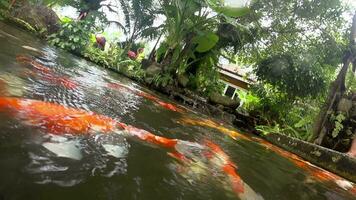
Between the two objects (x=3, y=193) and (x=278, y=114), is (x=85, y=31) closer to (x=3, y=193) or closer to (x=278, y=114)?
(x=278, y=114)

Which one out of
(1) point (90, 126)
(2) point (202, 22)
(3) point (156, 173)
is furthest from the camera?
(2) point (202, 22)

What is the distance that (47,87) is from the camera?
140 inches

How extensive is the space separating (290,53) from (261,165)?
8.27 metres

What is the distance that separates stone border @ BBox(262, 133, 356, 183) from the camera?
5.52m

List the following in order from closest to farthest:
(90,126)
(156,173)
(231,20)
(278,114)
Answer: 1. (156,173)
2. (90,126)
3. (231,20)
4. (278,114)

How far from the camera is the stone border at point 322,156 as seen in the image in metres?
5.52

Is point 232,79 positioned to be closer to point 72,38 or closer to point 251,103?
point 251,103

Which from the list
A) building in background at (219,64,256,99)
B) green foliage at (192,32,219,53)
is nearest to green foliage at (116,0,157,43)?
green foliage at (192,32,219,53)

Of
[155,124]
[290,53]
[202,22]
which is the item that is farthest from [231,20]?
[155,124]

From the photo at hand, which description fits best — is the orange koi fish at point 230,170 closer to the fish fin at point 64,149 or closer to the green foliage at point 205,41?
the fish fin at point 64,149

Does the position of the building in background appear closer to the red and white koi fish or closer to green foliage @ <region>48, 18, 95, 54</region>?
green foliage @ <region>48, 18, 95, 54</region>

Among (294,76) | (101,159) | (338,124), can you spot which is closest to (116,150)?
(101,159)

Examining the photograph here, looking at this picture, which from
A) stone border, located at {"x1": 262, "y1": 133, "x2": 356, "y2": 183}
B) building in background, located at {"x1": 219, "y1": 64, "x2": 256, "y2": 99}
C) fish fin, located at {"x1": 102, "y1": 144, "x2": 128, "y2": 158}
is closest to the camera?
fish fin, located at {"x1": 102, "y1": 144, "x2": 128, "y2": 158}

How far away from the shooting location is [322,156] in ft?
20.2
